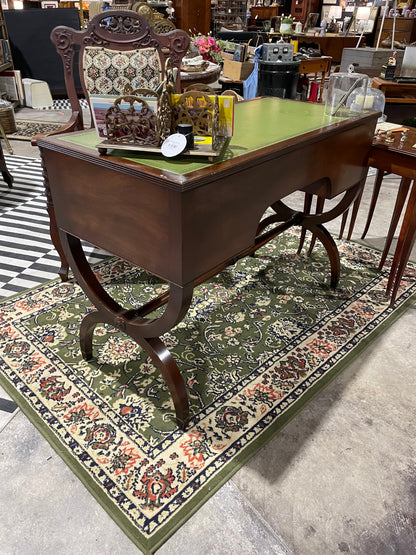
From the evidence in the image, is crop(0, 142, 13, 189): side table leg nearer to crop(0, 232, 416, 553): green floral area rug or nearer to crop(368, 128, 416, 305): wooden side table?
crop(0, 232, 416, 553): green floral area rug

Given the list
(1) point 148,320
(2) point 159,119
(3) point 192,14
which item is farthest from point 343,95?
(3) point 192,14

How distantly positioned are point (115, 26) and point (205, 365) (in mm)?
1921

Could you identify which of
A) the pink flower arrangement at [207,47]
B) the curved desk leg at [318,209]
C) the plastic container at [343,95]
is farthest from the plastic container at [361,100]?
the pink flower arrangement at [207,47]

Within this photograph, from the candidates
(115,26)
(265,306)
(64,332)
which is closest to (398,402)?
(265,306)

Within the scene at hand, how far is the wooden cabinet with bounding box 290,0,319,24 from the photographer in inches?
538

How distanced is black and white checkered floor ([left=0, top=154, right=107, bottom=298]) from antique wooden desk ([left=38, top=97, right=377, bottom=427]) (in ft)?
2.85

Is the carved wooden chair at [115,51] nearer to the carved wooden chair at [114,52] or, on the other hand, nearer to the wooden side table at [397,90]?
the carved wooden chair at [114,52]

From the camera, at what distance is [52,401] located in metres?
1.72

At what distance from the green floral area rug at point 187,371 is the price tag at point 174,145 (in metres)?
0.96

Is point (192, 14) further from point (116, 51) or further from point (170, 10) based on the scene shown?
point (116, 51)

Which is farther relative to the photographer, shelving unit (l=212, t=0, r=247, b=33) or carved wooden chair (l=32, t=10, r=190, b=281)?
shelving unit (l=212, t=0, r=247, b=33)

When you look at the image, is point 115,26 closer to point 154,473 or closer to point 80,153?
point 80,153

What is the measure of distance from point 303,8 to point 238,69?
1096 centimetres

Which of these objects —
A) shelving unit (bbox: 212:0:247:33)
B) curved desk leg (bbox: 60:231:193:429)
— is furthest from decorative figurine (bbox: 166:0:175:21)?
curved desk leg (bbox: 60:231:193:429)
